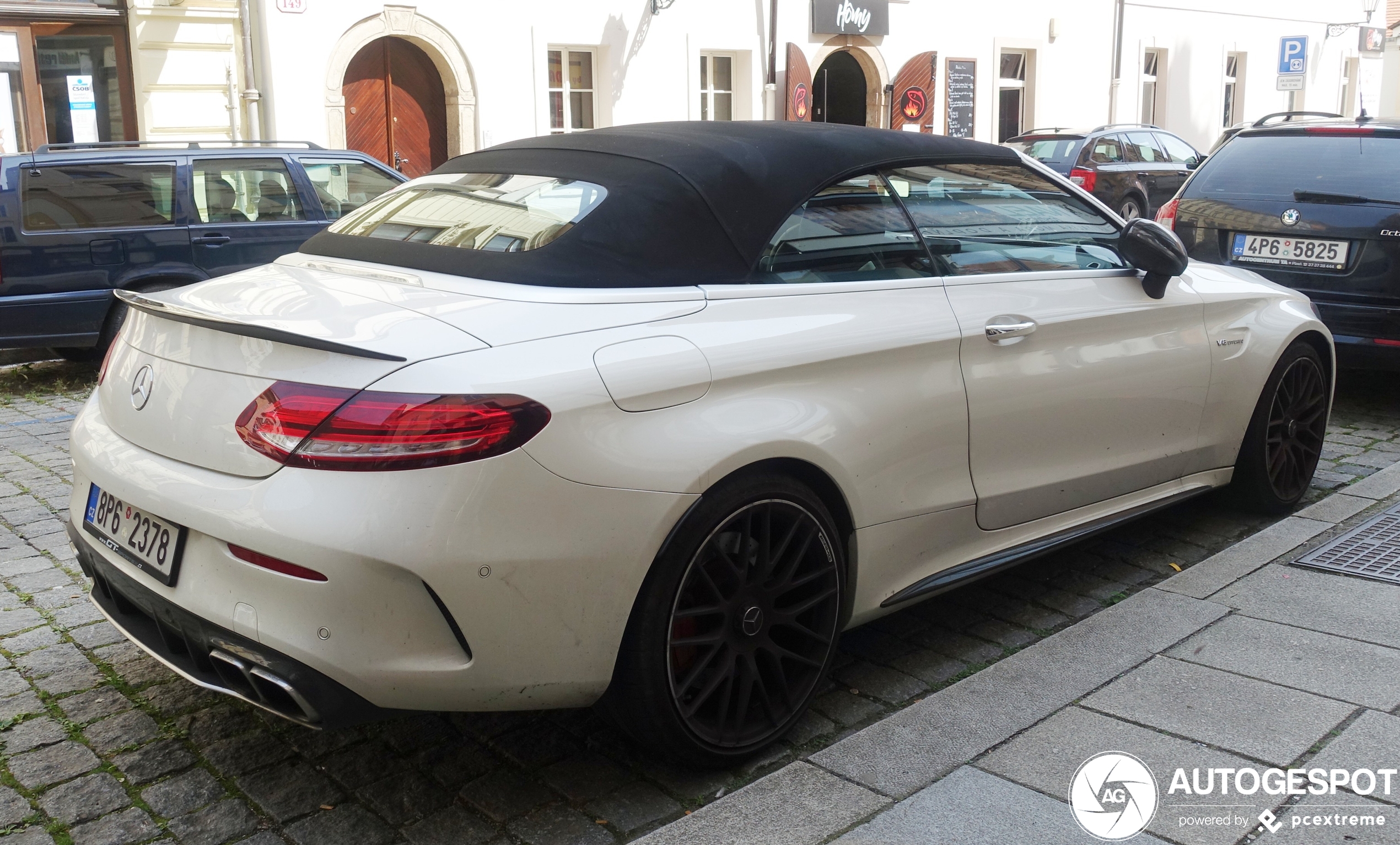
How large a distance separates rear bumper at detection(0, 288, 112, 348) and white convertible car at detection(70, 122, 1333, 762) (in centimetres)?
523

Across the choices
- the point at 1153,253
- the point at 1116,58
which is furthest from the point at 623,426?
the point at 1116,58

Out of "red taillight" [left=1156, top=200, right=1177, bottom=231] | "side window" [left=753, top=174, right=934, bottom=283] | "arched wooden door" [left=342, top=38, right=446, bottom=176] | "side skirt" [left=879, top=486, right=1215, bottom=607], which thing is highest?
"arched wooden door" [left=342, top=38, right=446, bottom=176]

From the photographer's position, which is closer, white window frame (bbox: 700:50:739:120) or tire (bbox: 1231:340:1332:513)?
tire (bbox: 1231:340:1332:513)

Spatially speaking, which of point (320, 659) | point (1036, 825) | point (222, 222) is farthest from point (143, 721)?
point (222, 222)

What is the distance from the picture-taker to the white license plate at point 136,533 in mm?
2686

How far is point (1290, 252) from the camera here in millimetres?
6578

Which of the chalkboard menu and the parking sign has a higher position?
the parking sign

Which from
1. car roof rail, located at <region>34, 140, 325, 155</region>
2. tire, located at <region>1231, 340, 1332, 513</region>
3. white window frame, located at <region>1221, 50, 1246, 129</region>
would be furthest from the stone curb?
white window frame, located at <region>1221, 50, 1246, 129</region>

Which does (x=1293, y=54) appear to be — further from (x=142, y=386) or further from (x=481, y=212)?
(x=142, y=386)

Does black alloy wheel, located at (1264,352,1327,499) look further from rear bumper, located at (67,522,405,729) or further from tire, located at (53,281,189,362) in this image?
tire, located at (53,281,189,362)

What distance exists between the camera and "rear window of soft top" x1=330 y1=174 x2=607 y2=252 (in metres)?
3.06

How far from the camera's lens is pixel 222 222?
8.84m

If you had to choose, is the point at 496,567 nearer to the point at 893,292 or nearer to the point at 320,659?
the point at 320,659

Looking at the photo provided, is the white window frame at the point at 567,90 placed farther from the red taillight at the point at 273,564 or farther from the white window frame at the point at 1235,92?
the white window frame at the point at 1235,92
